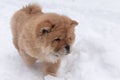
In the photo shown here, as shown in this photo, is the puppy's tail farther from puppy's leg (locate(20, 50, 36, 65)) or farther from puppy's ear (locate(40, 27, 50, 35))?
puppy's ear (locate(40, 27, 50, 35))

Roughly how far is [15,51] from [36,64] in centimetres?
59

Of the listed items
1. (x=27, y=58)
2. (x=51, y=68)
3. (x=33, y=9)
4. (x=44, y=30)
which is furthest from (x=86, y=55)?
(x=33, y=9)

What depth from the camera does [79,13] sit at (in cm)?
757

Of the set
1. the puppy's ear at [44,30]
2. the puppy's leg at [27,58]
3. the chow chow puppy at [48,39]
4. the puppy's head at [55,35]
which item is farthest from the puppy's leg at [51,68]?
the puppy's ear at [44,30]

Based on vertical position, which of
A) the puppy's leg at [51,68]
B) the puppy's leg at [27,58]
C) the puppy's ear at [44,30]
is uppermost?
the puppy's leg at [27,58]

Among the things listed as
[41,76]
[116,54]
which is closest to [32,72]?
[41,76]

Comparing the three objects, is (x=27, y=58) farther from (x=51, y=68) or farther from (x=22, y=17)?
(x=22, y=17)

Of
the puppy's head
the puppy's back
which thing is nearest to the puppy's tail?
the puppy's back

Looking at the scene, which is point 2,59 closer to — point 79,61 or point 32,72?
point 32,72

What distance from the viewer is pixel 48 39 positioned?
4.14 m

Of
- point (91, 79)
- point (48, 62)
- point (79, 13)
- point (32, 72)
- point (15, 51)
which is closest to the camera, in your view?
point (91, 79)

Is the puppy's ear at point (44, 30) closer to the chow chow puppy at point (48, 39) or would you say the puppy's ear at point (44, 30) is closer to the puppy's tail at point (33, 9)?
the chow chow puppy at point (48, 39)

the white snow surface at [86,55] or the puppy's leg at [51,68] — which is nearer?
the white snow surface at [86,55]

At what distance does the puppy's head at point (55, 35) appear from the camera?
4066 millimetres
